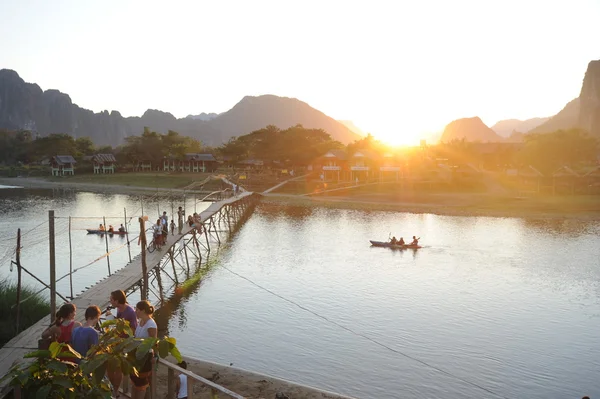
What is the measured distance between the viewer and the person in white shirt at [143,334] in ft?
30.0

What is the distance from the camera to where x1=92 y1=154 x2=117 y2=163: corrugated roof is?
381ft

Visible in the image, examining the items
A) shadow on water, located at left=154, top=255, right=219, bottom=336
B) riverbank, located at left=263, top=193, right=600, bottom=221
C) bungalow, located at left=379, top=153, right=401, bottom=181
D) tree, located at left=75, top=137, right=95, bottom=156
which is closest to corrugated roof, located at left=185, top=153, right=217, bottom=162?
tree, located at left=75, top=137, right=95, bottom=156

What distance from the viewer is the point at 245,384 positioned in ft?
49.2

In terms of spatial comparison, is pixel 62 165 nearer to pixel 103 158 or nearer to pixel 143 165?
pixel 103 158

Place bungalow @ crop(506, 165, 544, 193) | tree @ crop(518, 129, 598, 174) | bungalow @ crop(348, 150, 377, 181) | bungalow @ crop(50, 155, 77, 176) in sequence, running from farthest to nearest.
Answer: bungalow @ crop(50, 155, 77, 176) < bungalow @ crop(348, 150, 377, 181) < tree @ crop(518, 129, 598, 174) < bungalow @ crop(506, 165, 544, 193)

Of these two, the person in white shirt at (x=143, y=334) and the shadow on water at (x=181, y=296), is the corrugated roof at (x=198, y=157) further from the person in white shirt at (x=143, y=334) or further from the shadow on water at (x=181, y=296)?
the person in white shirt at (x=143, y=334)

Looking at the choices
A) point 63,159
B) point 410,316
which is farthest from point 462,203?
point 63,159

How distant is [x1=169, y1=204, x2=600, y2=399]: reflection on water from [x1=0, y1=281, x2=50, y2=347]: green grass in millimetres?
5307

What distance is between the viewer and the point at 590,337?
2164 centimetres

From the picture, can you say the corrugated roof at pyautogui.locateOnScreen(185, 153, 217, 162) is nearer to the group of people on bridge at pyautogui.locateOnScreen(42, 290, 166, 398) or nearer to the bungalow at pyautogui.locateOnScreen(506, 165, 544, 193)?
the bungalow at pyautogui.locateOnScreen(506, 165, 544, 193)

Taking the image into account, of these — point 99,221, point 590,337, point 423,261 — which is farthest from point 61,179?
point 590,337

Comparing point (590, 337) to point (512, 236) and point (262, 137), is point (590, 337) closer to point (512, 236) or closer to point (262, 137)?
point (512, 236)

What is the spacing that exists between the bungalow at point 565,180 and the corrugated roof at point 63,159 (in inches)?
4000

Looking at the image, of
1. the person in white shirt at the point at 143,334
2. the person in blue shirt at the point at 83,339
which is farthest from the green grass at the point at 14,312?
the person in white shirt at the point at 143,334
